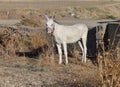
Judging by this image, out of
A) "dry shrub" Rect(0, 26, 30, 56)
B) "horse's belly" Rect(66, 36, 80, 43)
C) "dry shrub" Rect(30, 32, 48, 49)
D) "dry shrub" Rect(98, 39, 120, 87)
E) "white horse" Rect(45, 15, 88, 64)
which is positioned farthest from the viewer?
"dry shrub" Rect(30, 32, 48, 49)

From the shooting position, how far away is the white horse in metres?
12.4

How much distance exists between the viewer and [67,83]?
9.87 metres

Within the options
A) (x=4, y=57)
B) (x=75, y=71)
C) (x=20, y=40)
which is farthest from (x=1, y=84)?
(x=20, y=40)

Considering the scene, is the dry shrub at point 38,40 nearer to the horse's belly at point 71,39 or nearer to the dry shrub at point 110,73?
the horse's belly at point 71,39

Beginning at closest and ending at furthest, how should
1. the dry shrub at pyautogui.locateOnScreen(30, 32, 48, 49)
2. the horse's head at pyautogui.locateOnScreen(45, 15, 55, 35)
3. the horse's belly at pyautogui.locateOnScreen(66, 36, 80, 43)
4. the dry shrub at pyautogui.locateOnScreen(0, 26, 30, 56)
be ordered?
1. the horse's head at pyautogui.locateOnScreen(45, 15, 55, 35)
2. the horse's belly at pyautogui.locateOnScreen(66, 36, 80, 43)
3. the dry shrub at pyautogui.locateOnScreen(0, 26, 30, 56)
4. the dry shrub at pyautogui.locateOnScreen(30, 32, 48, 49)

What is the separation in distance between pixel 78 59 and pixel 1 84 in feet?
14.6

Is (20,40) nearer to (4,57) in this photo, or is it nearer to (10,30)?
(10,30)

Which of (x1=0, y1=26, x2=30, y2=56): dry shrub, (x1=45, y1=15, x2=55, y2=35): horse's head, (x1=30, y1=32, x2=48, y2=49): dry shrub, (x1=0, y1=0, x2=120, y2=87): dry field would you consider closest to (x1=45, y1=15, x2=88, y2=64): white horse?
(x1=45, y1=15, x2=55, y2=35): horse's head

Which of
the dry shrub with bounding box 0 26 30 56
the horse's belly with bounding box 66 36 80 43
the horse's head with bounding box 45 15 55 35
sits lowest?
the dry shrub with bounding box 0 26 30 56

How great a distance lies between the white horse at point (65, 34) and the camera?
1240 centimetres

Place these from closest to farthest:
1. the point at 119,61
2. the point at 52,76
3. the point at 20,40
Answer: the point at 119,61, the point at 52,76, the point at 20,40

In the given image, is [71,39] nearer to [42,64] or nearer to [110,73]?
[42,64]

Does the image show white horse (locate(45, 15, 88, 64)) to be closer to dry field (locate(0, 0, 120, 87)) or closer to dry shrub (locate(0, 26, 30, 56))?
dry field (locate(0, 0, 120, 87))

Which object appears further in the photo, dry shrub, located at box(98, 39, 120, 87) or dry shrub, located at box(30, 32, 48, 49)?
dry shrub, located at box(30, 32, 48, 49)
